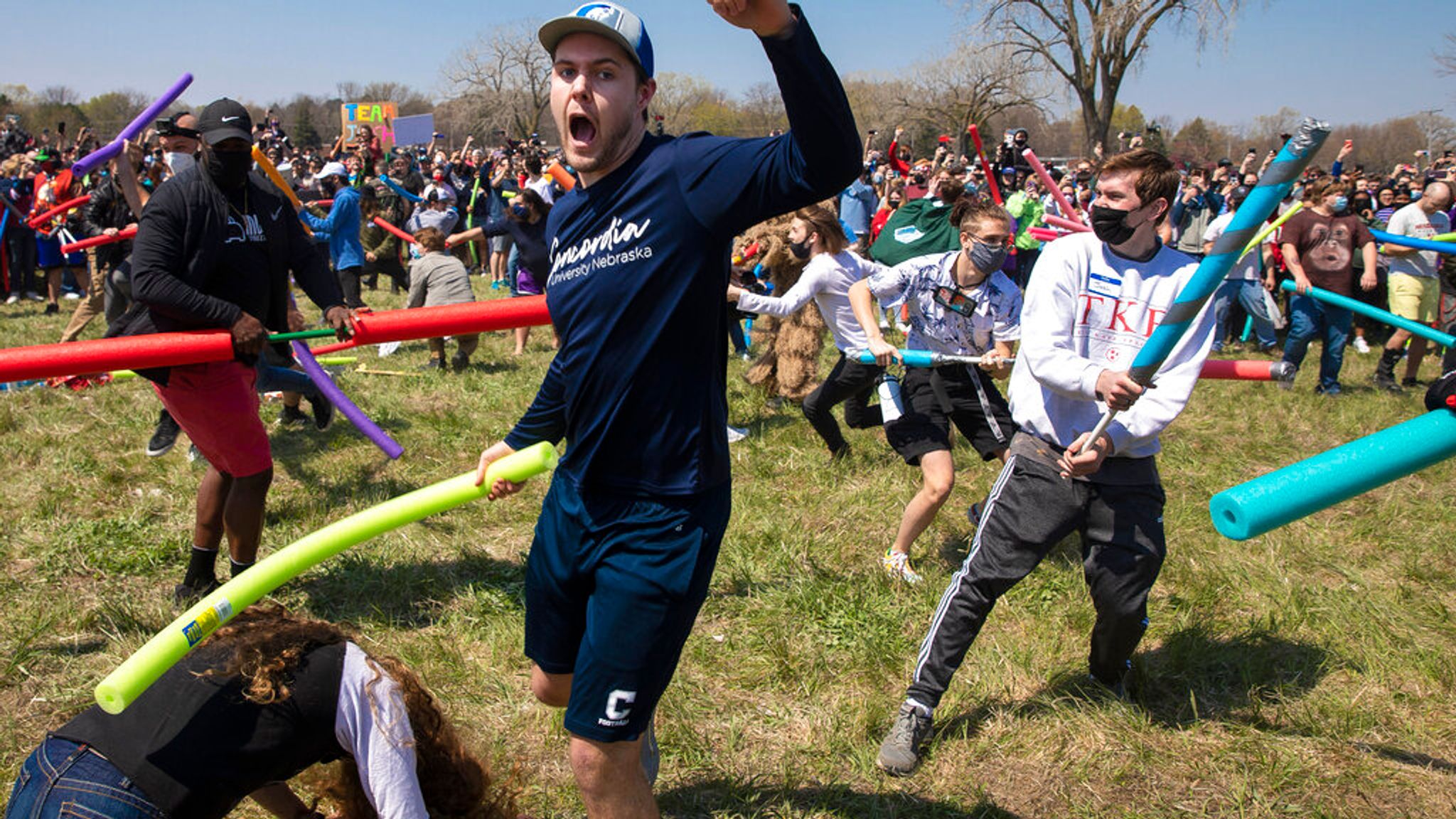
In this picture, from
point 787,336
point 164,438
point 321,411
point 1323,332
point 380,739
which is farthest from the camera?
point 1323,332

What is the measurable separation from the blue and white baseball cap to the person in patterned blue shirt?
3.08m

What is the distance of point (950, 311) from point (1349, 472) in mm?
3280

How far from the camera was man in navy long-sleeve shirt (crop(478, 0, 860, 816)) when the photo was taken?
2309 millimetres

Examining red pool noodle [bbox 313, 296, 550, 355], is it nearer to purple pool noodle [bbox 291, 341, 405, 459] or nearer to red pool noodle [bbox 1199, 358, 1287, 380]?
purple pool noodle [bbox 291, 341, 405, 459]

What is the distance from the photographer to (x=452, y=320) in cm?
425

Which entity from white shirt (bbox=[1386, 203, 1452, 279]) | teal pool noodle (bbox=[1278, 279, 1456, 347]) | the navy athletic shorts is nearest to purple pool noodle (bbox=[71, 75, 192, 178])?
the navy athletic shorts

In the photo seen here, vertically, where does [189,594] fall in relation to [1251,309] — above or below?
below

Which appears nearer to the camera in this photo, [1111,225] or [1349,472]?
[1349,472]

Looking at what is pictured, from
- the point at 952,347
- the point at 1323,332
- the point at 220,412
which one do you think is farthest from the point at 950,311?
the point at 1323,332

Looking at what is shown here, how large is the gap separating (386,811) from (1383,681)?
4.01 metres

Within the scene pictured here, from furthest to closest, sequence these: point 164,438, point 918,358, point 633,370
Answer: point 164,438 < point 918,358 < point 633,370

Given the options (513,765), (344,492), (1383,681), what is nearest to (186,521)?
(344,492)

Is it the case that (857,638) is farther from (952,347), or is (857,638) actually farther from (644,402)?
(644,402)

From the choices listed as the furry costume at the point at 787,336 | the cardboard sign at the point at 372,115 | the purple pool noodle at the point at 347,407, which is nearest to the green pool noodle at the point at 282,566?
the purple pool noodle at the point at 347,407
